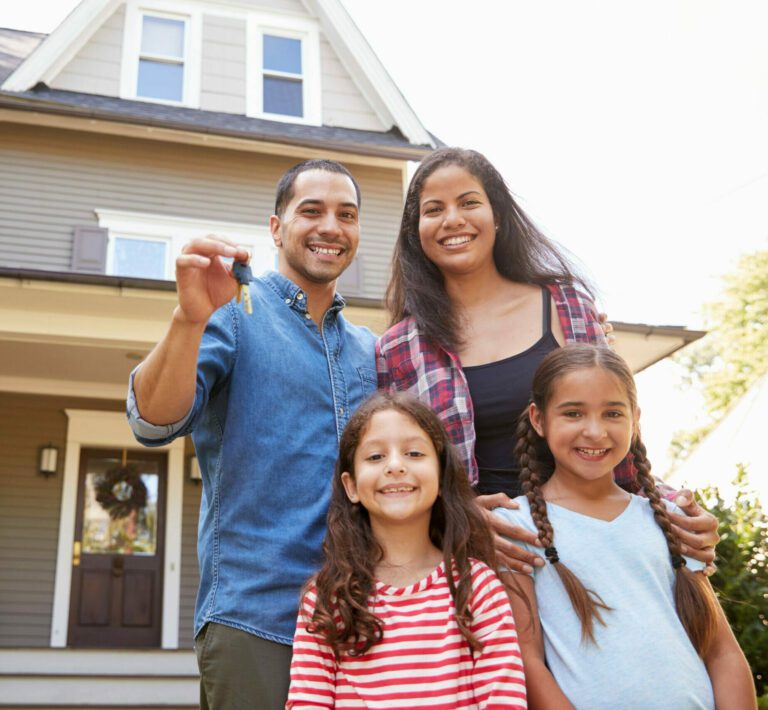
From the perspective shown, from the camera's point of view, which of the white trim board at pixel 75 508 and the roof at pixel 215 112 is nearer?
the white trim board at pixel 75 508

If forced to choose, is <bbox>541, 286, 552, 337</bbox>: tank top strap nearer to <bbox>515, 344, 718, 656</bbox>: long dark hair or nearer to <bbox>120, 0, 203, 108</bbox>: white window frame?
<bbox>515, 344, 718, 656</bbox>: long dark hair

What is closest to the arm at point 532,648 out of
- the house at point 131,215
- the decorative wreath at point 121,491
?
the house at point 131,215

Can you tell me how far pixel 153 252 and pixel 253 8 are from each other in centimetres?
376

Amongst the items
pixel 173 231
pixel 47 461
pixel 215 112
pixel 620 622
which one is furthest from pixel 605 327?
pixel 215 112

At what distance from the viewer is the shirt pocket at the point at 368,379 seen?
228 centimetres

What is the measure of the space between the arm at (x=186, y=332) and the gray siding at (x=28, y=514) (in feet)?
26.3

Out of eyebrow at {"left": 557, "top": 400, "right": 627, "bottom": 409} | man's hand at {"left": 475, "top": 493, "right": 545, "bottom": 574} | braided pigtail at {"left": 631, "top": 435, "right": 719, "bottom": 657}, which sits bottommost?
braided pigtail at {"left": 631, "top": 435, "right": 719, "bottom": 657}

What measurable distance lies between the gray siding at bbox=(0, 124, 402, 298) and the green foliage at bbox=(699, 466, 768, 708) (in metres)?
5.51

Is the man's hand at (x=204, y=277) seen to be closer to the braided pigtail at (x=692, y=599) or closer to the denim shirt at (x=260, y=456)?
the denim shirt at (x=260, y=456)

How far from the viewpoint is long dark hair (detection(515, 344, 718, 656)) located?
186cm

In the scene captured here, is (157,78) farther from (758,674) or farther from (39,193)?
(758,674)

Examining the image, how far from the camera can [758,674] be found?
5008mm

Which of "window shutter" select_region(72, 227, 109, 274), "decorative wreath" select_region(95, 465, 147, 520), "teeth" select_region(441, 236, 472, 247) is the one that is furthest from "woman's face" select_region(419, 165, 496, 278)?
"decorative wreath" select_region(95, 465, 147, 520)

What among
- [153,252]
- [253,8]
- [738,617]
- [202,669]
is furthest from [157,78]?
[202,669]
